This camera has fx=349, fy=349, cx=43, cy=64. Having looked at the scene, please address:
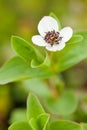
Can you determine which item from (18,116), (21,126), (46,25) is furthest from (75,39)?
(18,116)

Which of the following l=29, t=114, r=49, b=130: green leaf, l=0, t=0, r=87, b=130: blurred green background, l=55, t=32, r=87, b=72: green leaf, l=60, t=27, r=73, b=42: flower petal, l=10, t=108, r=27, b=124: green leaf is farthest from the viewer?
l=0, t=0, r=87, b=130: blurred green background

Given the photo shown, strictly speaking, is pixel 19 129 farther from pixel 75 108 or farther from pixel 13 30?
pixel 13 30

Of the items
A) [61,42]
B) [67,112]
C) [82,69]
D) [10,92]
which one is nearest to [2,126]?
[10,92]

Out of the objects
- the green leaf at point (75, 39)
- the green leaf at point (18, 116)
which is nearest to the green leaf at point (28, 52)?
the green leaf at point (75, 39)

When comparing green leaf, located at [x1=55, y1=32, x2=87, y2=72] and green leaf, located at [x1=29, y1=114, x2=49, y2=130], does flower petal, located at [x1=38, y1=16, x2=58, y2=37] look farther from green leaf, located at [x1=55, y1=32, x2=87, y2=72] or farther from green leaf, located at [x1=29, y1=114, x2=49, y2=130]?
green leaf, located at [x1=29, y1=114, x2=49, y2=130]

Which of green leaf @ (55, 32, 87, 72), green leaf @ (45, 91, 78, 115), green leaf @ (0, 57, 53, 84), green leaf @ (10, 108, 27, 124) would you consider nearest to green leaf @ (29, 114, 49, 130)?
green leaf @ (0, 57, 53, 84)

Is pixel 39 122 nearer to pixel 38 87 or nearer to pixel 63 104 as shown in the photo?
pixel 63 104
